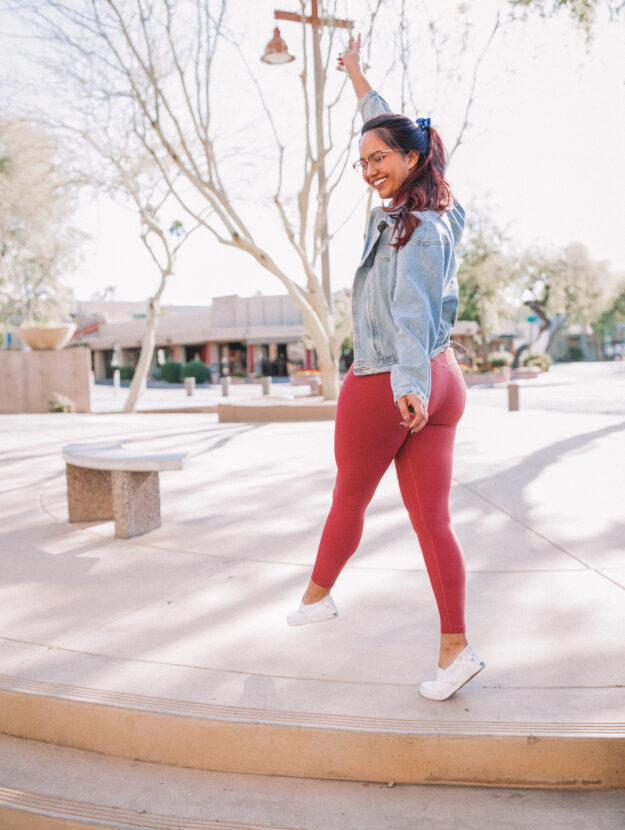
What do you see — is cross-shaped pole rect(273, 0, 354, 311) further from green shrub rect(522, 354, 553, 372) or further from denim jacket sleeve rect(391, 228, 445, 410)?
green shrub rect(522, 354, 553, 372)

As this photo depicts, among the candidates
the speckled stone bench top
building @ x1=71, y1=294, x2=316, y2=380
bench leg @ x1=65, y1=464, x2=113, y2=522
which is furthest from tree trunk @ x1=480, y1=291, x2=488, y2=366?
the speckled stone bench top

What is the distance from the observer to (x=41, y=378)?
17.7m

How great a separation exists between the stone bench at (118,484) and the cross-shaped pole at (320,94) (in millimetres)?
8913

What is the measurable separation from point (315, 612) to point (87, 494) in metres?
2.62

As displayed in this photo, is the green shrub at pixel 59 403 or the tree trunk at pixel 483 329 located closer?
the green shrub at pixel 59 403

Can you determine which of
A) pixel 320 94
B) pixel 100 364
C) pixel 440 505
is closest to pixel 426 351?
pixel 440 505

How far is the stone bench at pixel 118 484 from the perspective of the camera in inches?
151

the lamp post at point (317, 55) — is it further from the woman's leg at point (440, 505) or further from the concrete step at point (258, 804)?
the concrete step at point (258, 804)

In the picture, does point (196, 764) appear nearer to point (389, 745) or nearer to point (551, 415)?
point (389, 745)

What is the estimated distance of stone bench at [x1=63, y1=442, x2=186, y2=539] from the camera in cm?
382

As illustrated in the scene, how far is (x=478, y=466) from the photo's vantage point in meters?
6.45

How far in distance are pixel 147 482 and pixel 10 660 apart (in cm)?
187

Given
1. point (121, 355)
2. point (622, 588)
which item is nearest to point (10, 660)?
point (622, 588)

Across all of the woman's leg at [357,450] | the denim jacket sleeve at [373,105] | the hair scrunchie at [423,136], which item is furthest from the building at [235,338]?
the hair scrunchie at [423,136]
